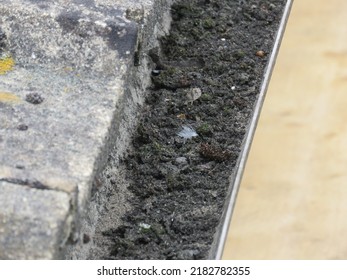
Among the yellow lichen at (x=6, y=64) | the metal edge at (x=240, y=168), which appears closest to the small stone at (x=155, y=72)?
the metal edge at (x=240, y=168)

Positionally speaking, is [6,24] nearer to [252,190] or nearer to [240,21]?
[240,21]

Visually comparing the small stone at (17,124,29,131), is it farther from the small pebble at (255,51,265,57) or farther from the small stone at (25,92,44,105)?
the small pebble at (255,51,265,57)

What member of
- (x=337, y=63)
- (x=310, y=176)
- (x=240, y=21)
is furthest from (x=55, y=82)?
(x=337, y=63)

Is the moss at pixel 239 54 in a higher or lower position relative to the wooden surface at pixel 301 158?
higher

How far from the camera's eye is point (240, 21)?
2.02m

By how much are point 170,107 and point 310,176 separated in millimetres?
1741

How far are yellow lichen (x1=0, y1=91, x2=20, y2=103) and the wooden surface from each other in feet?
5.64

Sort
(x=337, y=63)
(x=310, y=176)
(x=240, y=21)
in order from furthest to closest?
(x=337, y=63)
(x=310, y=176)
(x=240, y=21)

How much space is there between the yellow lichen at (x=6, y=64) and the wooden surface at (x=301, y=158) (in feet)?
5.48

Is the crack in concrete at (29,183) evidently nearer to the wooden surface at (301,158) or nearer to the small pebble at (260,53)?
the small pebble at (260,53)

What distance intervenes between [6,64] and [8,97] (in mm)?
109

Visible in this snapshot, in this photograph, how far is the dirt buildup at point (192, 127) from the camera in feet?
4.77

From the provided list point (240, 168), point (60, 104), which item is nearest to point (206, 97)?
point (240, 168)

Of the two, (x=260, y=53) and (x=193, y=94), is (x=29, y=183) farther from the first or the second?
(x=260, y=53)
